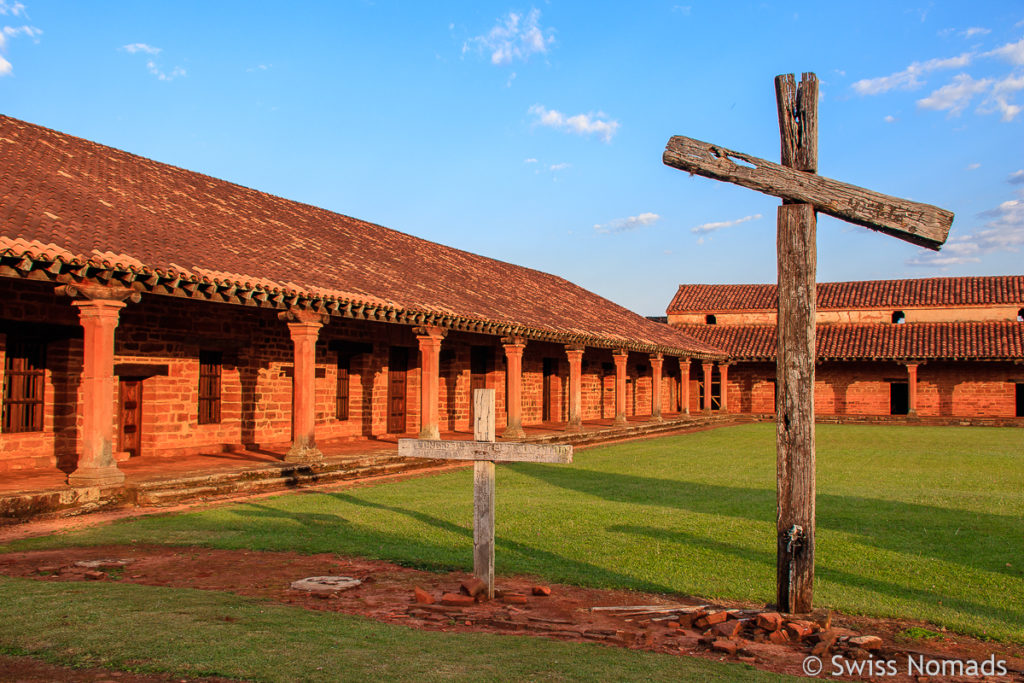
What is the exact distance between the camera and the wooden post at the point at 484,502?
5648 millimetres

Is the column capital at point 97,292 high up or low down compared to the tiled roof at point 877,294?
down

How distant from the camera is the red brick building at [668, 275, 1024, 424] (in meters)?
32.2

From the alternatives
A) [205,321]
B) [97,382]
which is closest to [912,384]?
[205,321]

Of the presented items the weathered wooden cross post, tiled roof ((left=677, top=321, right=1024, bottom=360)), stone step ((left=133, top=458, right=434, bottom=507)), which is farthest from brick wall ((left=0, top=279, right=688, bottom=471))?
tiled roof ((left=677, top=321, right=1024, bottom=360))

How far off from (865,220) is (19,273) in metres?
8.40

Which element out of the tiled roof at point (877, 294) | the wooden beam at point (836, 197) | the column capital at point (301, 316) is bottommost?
the column capital at point (301, 316)

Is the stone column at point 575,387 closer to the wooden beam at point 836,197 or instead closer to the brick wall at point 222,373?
the brick wall at point 222,373

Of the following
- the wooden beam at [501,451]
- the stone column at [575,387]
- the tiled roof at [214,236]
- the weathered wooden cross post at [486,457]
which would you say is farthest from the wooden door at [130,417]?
the stone column at [575,387]

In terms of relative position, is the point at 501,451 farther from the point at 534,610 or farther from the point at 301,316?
the point at 301,316

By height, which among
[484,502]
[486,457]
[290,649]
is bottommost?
[290,649]

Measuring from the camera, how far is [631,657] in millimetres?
4305

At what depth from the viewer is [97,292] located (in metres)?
9.41

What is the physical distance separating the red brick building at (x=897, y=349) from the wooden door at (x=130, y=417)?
26.4 metres

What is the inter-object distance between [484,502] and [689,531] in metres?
3.26
